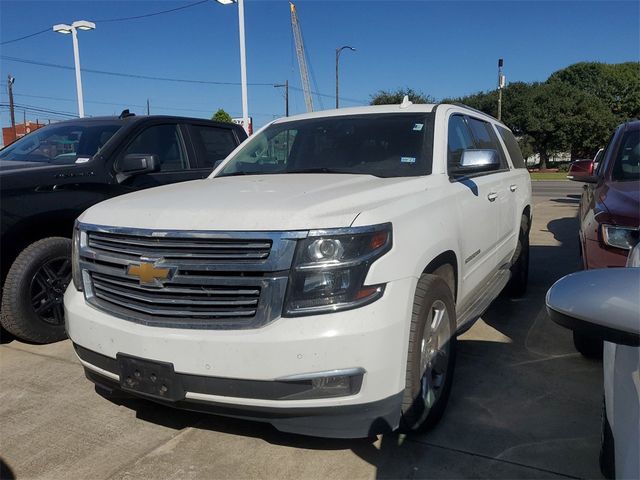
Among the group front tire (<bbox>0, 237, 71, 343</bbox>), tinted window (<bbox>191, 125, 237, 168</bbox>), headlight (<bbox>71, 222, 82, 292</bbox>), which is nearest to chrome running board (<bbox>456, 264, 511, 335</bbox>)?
headlight (<bbox>71, 222, 82, 292</bbox>)

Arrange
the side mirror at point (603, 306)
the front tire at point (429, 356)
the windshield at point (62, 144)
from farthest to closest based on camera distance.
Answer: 1. the windshield at point (62, 144)
2. the front tire at point (429, 356)
3. the side mirror at point (603, 306)

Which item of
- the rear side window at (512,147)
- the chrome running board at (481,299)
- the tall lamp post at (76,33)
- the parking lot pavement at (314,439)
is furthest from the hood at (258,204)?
the tall lamp post at (76,33)

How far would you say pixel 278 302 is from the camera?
2.21m

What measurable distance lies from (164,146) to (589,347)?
4347mm

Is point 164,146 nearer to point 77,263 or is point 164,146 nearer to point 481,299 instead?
point 77,263

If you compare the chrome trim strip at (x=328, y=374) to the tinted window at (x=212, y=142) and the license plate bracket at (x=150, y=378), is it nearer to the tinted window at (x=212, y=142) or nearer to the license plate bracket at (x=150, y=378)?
the license plate bracket at (x=150, y=378)

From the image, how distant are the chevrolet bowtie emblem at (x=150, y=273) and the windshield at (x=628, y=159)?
404cm

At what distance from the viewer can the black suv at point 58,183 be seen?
408cm

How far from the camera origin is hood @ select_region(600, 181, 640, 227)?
11.6 feet

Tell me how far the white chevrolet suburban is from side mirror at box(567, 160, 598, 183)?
2.86 m

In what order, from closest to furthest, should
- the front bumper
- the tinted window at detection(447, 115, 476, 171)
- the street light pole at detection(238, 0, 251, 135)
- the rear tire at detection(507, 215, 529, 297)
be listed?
the front bumper < the tinted window at detection(447, 115, 476, 171) < the rear tire at detection(507, 215, 529, 297) < the street light pole at detection(238, 0, 251, 135)

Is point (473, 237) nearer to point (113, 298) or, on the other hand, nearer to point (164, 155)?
point (113, 298)

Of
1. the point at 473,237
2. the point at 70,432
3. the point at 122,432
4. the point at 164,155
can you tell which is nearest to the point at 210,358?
the point at 122,432

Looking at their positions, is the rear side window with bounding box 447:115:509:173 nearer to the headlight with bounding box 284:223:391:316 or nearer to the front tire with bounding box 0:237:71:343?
the headlight with bounding box 284:223:391:316
